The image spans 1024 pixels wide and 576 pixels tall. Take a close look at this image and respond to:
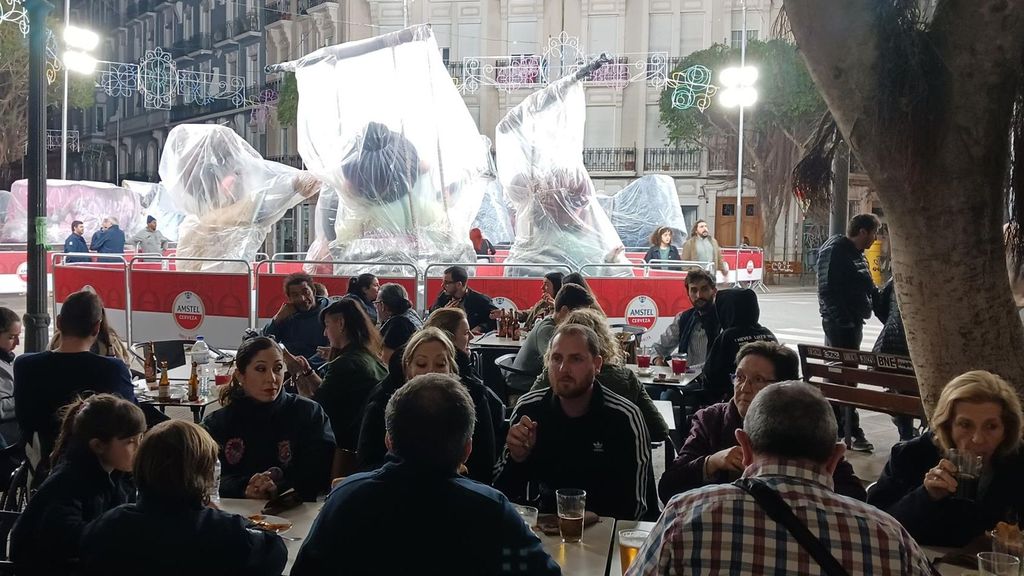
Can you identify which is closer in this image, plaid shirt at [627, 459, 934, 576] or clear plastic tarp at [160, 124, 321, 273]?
plaid shirt at [627, 459, 934, 576]

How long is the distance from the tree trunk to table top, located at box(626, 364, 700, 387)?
2.87m

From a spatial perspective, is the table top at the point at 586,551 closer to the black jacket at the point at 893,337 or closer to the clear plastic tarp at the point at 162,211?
the black jacket at the point at 893,337

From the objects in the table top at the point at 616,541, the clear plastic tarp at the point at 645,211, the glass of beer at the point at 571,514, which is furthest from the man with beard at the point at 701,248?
the glass of beer at the point at 571,514

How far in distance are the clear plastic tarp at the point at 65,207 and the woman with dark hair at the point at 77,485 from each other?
27.1m

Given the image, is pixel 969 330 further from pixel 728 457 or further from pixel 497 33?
pixel 497 33

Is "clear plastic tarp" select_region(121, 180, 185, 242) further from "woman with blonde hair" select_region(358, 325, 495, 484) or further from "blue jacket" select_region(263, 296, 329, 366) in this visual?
"woman with blonde hair" select_region(358, 325, 495, 484)

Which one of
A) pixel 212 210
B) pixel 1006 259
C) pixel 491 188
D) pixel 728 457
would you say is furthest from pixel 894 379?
pixel 491 188

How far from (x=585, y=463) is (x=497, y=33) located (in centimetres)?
3773

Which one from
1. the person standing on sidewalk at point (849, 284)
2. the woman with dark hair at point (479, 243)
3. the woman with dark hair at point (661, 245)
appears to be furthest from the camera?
the woman with dark hair at point (479, 243)

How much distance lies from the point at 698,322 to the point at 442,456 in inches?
217

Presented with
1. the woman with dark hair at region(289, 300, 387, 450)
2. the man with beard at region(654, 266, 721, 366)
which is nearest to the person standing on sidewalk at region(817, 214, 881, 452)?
the man with beard at region(654, 266, 721, 366)

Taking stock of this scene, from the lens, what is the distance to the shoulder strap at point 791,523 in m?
2.08

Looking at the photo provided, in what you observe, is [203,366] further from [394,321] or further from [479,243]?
[479,243]

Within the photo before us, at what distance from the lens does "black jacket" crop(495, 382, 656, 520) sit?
154 inches
